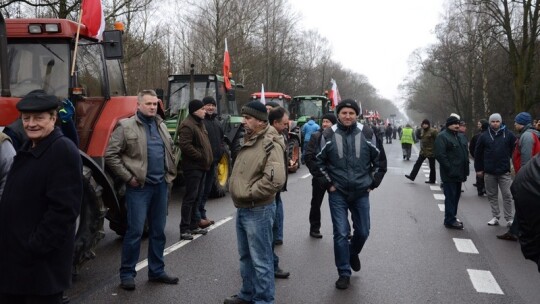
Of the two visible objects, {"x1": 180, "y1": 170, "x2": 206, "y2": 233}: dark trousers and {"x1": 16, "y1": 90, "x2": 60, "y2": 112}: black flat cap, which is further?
{"x1": 180, "y1": 170, "x2": 206, "y2": 233}: dark trousers

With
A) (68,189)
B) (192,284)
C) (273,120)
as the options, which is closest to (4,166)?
(68,189)

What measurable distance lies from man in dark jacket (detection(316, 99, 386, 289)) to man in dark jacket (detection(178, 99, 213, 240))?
2.22 metres

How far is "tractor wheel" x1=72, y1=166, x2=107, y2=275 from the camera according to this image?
180 inches

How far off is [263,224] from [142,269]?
202 centimetres

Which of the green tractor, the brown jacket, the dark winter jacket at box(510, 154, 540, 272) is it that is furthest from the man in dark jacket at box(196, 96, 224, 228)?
the dark winter jacket at box(510, 154, 540, 272)

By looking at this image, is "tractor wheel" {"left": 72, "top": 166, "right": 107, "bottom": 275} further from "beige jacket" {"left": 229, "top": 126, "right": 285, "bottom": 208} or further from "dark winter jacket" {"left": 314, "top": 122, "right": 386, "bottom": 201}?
"dark winter jacket" {"left": 314, "top": 122, "right": 386, "bottom": 201}

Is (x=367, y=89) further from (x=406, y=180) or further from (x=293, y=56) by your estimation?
(x=406, y=180)

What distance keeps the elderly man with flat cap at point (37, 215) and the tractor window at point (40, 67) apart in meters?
3.13

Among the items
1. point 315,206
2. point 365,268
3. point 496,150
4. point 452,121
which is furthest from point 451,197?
point 365,268

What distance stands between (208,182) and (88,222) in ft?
9.55

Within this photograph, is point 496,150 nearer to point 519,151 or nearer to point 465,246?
point 519,151

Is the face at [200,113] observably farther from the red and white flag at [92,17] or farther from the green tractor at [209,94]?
the green tractor at [209,94]

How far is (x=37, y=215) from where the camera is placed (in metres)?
2.59

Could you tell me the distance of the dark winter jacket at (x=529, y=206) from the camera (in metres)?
2.54
